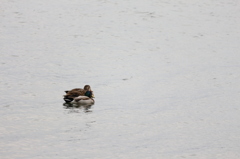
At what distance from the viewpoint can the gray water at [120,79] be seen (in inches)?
771

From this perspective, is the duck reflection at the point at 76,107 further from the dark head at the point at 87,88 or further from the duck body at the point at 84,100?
the dark head at the point at 87,88

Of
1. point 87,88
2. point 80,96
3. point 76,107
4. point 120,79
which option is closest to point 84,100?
point 80,96

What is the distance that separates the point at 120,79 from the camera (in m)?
29.0

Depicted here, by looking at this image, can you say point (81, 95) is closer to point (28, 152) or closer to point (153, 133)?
point (153, 133)

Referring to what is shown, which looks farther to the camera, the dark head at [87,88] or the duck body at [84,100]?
the dark head at [87,88]

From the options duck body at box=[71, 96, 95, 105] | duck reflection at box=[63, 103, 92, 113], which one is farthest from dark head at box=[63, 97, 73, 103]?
duck body at box=[71, 96, 95, 105]

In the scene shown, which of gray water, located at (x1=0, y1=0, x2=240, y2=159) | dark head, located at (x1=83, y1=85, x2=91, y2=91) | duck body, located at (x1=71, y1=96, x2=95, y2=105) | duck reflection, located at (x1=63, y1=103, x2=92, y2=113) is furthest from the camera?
dark head, located at (x1=83, y1=85, x2=91, y2=91)

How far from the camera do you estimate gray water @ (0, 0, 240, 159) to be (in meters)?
19.6

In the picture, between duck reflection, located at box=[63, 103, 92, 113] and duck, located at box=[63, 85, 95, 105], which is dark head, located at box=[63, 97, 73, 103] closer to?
duck, located at box=[63, 85, 95, 105]

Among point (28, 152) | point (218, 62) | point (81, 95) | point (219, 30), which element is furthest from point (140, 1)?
point (28, 152)

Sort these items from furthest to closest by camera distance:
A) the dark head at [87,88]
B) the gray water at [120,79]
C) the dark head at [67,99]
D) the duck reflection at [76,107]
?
the dark head at [87,88] < the dark head at [67,99] < the duck reflection at [76,107] < the gray water at [120,79]

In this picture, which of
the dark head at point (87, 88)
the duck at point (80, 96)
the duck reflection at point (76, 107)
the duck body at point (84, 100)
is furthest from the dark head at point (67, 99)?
the dark head at point (87, 88)

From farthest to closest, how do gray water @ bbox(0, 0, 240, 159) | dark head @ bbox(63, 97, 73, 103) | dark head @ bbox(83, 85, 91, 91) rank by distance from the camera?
dark head @ bbox(83, 85, 91, 91), dark head @ bbox(63, 97, 73, 103), gray water @ bbox(0, 0, 240, 159)

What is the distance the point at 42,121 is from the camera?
21.6 m
